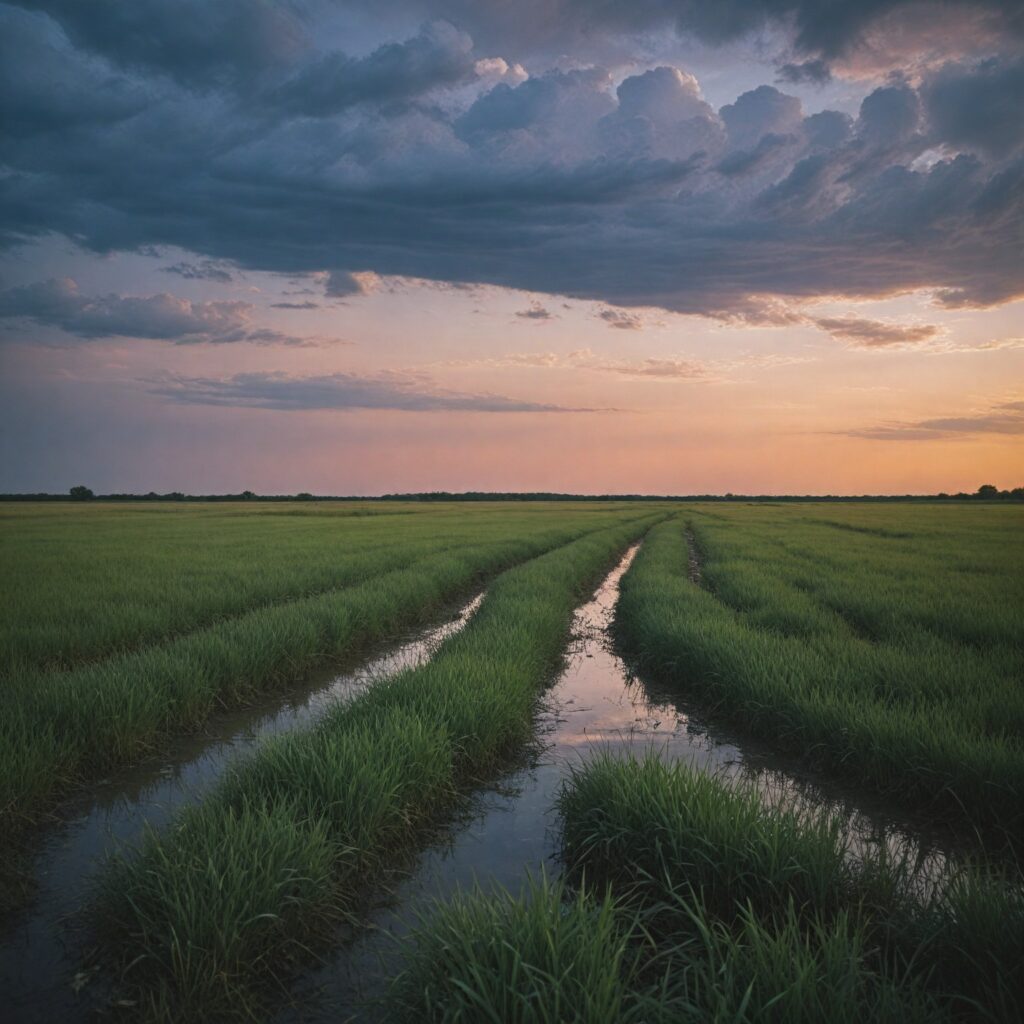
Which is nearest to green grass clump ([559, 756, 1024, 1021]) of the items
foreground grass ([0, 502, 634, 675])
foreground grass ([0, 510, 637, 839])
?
foreground grass ([0, 510, 637, 839])

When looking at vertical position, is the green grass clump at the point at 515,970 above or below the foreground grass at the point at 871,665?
above

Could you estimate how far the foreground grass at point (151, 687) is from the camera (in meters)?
4.17

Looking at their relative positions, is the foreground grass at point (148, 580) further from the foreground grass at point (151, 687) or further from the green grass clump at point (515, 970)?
the green grass clump at point (515, 970)

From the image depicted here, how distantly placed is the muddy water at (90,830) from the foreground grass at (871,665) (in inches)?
162

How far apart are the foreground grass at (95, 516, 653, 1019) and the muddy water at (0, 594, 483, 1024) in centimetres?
21

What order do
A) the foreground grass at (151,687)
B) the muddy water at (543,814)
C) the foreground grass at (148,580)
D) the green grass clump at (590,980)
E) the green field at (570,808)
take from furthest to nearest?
the foreground grass at (148,580) → the foreground grass at (151,687) → the muddy water at (543,814) → the green field at (570,808) → the green grass clump at (590,980)

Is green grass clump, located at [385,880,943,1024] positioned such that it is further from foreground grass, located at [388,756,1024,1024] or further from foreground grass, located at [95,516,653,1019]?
foreground grass, located at [95,516,653,1019]

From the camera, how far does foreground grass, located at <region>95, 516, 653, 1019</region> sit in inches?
100

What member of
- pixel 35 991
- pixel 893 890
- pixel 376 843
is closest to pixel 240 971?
pixel 35 991

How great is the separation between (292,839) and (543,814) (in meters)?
1.78

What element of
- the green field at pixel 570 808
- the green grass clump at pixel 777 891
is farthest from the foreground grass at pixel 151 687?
the green grass clump at pixel 777 891

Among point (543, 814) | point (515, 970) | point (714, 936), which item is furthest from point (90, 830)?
point (714, 936)

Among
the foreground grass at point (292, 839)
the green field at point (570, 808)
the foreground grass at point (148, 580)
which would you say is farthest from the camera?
the foreground grass at point (148, 580)

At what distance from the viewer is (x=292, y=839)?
9.77 ft
